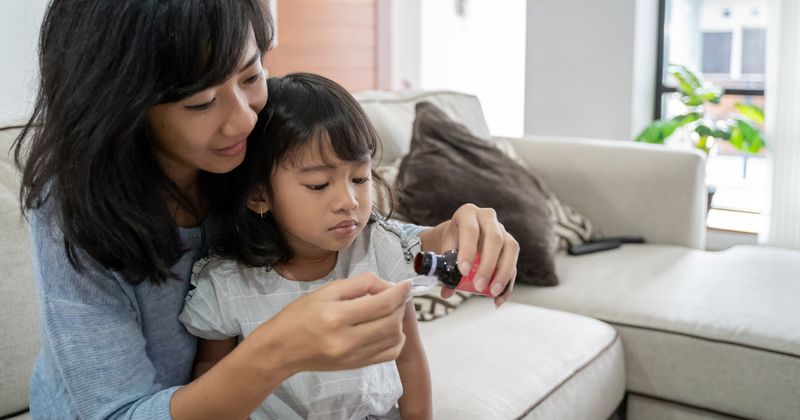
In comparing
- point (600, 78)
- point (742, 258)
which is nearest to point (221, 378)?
point (742, 258)

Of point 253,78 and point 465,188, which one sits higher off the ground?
point 253,78

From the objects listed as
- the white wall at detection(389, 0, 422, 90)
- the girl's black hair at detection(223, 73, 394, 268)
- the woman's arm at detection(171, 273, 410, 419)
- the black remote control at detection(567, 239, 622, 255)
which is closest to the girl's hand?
the woman's arm at detection(171, 273, 410, 419)

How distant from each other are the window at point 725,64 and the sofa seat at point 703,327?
67.3 inches

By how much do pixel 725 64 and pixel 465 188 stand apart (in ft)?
7.33

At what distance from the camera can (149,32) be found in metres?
0.88

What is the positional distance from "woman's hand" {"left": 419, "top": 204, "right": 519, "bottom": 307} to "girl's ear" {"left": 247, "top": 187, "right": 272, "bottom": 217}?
9.9 inches

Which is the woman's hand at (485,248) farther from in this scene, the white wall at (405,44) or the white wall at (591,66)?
the white wall at (405,44)

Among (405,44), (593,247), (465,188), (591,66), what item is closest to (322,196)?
(465,188)

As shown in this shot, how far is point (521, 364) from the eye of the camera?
164 cm

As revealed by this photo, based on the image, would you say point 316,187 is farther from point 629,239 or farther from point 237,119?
point 629,239

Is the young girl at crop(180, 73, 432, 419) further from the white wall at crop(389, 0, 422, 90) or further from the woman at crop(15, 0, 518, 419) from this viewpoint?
the white wall at crop(389, 0, 422, 90)

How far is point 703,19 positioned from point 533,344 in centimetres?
268

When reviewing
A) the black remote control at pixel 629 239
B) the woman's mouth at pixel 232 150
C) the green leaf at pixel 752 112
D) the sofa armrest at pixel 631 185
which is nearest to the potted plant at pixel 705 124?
the green leaf at pixel 752 112

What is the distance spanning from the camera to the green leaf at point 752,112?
3658 mm
